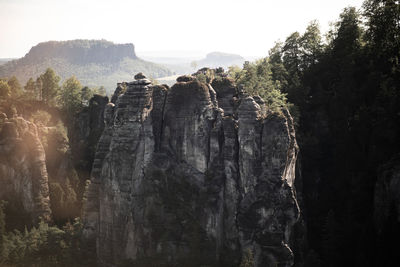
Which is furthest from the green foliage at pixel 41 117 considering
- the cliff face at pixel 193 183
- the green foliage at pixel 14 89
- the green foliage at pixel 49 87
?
the cliff face at pixel 193 183

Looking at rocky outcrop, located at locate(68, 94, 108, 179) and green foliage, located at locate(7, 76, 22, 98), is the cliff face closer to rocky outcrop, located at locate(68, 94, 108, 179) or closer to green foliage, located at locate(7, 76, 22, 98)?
rocky outcrop, located at locate(68, 94, 108, 179)

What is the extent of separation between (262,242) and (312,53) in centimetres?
4023

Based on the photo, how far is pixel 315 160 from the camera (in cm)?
4950

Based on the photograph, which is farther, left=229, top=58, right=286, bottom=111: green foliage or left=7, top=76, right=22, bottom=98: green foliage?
left=7, top=76, right=22, bottom=98: green foliage

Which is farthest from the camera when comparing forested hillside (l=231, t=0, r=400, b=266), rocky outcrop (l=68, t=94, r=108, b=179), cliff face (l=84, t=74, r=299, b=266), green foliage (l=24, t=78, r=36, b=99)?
green foliage (l=24, t=78, r=36, b=99)

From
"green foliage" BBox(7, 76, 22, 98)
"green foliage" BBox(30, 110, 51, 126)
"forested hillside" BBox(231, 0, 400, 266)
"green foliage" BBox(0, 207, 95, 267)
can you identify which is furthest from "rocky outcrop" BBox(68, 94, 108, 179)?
"forested hillside" BBox(231, 0, 400, 266)

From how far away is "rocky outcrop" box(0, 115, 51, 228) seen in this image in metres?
53.1

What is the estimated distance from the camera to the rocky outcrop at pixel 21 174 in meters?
53.1

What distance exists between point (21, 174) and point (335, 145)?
158 feet

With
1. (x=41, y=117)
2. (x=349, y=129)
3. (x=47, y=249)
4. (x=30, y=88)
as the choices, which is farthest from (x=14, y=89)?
(x=349, y=129)

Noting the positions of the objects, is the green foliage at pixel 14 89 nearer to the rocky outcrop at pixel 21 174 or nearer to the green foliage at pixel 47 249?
the rocky outcrop at pixel 21 174

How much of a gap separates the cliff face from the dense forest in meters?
4.24

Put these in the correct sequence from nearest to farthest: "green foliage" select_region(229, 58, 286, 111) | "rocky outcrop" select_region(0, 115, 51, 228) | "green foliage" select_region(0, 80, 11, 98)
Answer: "green foliage" select_region(229, 58, 286, 111)
"rocky outcrop" select_region(0, 115, 51, 228)
"green foliage" select_region(0, 80, 11, 98)

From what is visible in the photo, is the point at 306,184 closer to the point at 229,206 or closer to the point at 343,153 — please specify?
the point at 343,153
